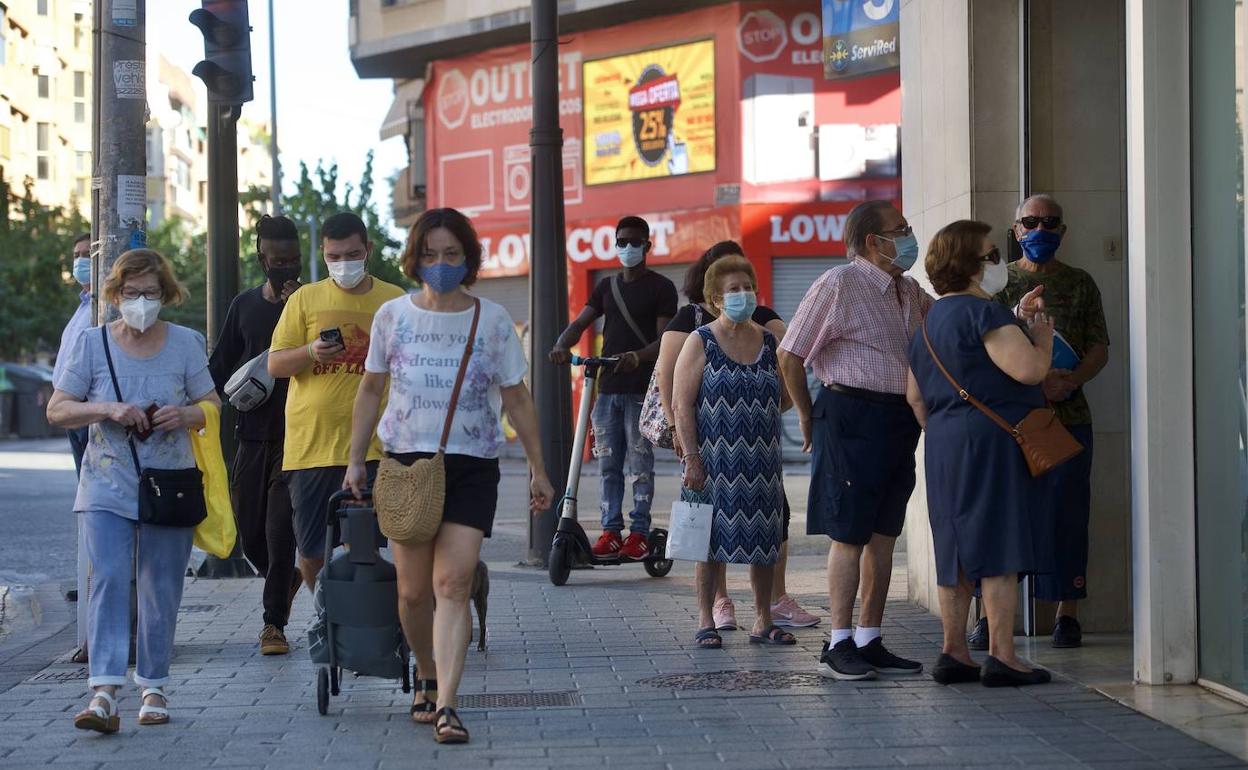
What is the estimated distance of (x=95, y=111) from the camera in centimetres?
906

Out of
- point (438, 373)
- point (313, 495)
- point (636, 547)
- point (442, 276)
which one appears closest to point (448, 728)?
point (438, 373)

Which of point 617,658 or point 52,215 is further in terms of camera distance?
point 52,215

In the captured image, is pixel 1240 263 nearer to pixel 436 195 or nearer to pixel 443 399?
pixel 443 399

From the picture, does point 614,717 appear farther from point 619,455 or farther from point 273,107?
point 273,107

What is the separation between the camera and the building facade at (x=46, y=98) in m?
60.4

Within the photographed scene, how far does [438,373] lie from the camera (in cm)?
629

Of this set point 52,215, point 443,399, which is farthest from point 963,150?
point 52,215

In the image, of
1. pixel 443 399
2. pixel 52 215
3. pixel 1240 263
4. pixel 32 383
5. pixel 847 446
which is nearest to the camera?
pixel 443 399

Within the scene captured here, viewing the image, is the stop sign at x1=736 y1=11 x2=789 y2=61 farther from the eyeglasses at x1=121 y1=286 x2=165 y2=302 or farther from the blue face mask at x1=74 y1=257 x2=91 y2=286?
the eyeglasses at x1=121 y1=286 x2=165 y2=302

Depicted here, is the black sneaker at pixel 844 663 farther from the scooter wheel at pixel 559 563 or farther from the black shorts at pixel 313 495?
the scooter wheel at pixel 559 563

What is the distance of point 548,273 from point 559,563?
2.24 m

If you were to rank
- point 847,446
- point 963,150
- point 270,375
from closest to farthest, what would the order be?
point 847,446, point 270,375, point 963,150

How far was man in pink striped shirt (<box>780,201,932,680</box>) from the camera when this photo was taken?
7.40m

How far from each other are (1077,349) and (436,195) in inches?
1054
